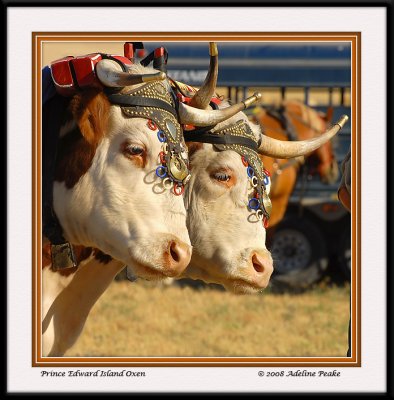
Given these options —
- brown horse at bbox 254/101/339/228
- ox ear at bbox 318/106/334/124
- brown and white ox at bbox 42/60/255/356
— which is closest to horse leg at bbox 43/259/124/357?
brown and white ox at bbox 42/60/255/356

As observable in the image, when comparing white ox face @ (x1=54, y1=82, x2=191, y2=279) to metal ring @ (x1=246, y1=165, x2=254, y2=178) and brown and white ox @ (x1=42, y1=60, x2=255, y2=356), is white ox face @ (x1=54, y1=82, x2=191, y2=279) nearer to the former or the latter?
brown and white ox @ (x1=42, y1=60, x2=255, y2=356)

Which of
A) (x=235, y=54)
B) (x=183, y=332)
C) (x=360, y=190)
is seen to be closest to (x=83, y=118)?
(x=360, y=190)

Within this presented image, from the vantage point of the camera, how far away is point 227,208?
5.61m

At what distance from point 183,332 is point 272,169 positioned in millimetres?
2592

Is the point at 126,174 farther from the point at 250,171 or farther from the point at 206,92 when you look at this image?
the point at 250,171

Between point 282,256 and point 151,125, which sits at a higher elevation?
point 151,125

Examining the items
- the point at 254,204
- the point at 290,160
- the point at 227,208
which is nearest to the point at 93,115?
the point at 227,208

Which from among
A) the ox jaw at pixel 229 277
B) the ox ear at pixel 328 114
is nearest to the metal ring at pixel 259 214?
the ox jaw at pixel 229 277

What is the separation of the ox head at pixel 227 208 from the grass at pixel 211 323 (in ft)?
11.8

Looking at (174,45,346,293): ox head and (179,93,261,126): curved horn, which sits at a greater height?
(179,93,261,126): curved horn

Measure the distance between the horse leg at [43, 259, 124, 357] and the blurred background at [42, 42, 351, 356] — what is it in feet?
15.5

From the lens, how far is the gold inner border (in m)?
5.27

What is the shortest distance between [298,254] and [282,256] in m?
0.22

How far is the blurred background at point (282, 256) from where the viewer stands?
434 inches
